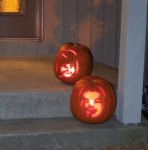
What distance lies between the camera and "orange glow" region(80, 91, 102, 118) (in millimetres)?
3514

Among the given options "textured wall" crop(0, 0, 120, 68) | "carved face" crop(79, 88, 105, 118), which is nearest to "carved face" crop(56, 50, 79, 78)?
"carved face" crop(79, 88, 105, 118)

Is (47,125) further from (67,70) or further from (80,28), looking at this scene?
(80,28)

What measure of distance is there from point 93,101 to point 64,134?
37 centimetres

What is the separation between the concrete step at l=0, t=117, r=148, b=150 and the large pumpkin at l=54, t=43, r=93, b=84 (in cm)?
51

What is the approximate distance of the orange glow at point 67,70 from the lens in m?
4.04

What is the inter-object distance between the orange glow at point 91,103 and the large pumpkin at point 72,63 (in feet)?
1.88

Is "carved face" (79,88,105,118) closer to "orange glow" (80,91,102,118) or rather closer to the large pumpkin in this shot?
"orange glow" (80,91,102,118)

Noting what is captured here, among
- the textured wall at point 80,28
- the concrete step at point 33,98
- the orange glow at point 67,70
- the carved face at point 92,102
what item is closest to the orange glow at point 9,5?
the textured wall at point 80,28

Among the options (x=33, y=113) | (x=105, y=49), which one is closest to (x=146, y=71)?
(x=105, y=49)

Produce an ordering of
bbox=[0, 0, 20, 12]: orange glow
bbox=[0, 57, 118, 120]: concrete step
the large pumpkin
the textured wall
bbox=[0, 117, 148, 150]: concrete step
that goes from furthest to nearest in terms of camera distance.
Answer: the textured wall
bbox=[0, 0, 20, 12]: orange glow
the large pumpkin
bbox=[0, 57, 118, 120]: concrete step
bbox=[0, 117, 148, 150]: concrete step

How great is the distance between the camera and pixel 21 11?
18.7ft

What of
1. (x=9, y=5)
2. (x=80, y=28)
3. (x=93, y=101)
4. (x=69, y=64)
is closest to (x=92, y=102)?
(x=93, y=101)

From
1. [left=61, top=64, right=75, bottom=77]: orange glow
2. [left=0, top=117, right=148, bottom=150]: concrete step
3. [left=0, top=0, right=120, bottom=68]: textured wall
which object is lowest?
[left=0, top=117, right=148, bottom=150]: concrete step

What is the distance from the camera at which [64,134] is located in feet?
11.2
